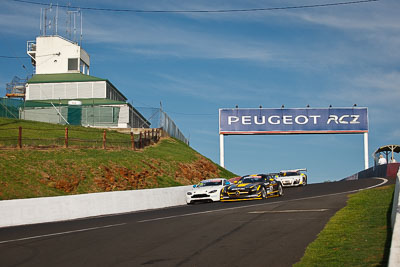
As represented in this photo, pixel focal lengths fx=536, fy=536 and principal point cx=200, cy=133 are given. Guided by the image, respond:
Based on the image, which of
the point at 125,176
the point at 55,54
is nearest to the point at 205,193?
the point at 125,176

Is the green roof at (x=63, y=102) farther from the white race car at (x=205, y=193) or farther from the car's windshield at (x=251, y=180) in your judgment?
the car's windshield at (x=251, y=180)

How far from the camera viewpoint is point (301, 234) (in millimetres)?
11828

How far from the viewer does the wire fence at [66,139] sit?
112ft

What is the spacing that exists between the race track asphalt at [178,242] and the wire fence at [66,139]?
18463 millimetres

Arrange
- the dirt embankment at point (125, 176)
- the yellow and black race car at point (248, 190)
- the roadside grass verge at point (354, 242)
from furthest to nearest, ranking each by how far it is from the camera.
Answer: the dirt embankment at point (125, 176) < the yellow and black race car at point (248, 190) < the roadside grass verge at point (354, 242)

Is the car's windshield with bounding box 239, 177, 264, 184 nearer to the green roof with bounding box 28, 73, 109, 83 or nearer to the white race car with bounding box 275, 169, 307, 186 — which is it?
the white race car with bounding box 275, 169, 307, 186

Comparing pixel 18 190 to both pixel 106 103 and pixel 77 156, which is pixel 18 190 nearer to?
pixel 77 156

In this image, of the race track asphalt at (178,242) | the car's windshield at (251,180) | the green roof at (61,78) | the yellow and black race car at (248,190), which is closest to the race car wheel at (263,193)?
the yellow and black race car at (248,190)

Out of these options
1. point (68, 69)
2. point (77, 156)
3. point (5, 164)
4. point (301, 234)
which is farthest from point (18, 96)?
point (301, 234)

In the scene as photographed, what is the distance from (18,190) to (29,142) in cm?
1043

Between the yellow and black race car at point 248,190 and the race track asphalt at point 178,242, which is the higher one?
the yellow and black race car at point 248,190

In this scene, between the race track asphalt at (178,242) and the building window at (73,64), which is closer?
the race track asphalt at (178,242)

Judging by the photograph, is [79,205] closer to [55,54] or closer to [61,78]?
[61,78]

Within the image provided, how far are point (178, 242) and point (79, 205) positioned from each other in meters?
10.9
